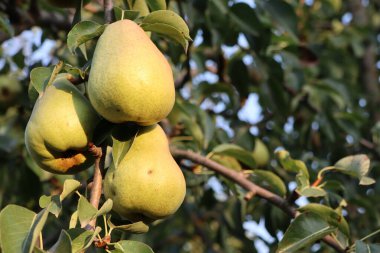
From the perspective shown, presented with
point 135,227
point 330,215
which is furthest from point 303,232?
point 135,227

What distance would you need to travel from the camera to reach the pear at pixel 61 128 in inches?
40.6

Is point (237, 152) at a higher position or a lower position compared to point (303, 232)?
lower

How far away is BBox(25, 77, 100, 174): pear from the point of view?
1.03 meters

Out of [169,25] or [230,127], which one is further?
[230,127]

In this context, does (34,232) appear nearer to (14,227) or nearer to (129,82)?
(14,227)

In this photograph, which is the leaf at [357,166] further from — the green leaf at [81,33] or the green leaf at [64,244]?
the green leaf at [64,244]

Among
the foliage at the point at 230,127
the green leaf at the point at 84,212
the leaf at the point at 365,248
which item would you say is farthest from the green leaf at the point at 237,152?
the green leaf at the point at 84,212

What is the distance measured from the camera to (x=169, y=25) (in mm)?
1129

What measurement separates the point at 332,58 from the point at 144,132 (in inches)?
86.8

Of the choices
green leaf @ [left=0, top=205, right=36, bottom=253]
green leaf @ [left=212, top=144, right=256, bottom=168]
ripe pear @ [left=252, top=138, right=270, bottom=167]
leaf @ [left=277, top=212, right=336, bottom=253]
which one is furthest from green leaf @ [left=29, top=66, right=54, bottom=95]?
ripe pear @ [left=252, top=138, right=270, bottom=167]

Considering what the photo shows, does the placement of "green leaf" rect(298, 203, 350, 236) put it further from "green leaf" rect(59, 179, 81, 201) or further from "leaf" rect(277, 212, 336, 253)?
"green leaf" rect(59, 179, 81, 201)

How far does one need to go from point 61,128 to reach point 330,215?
26.1 inches

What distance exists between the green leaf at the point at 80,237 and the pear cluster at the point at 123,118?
9 centimetres

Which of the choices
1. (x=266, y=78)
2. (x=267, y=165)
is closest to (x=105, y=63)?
(x=266, y=78)
